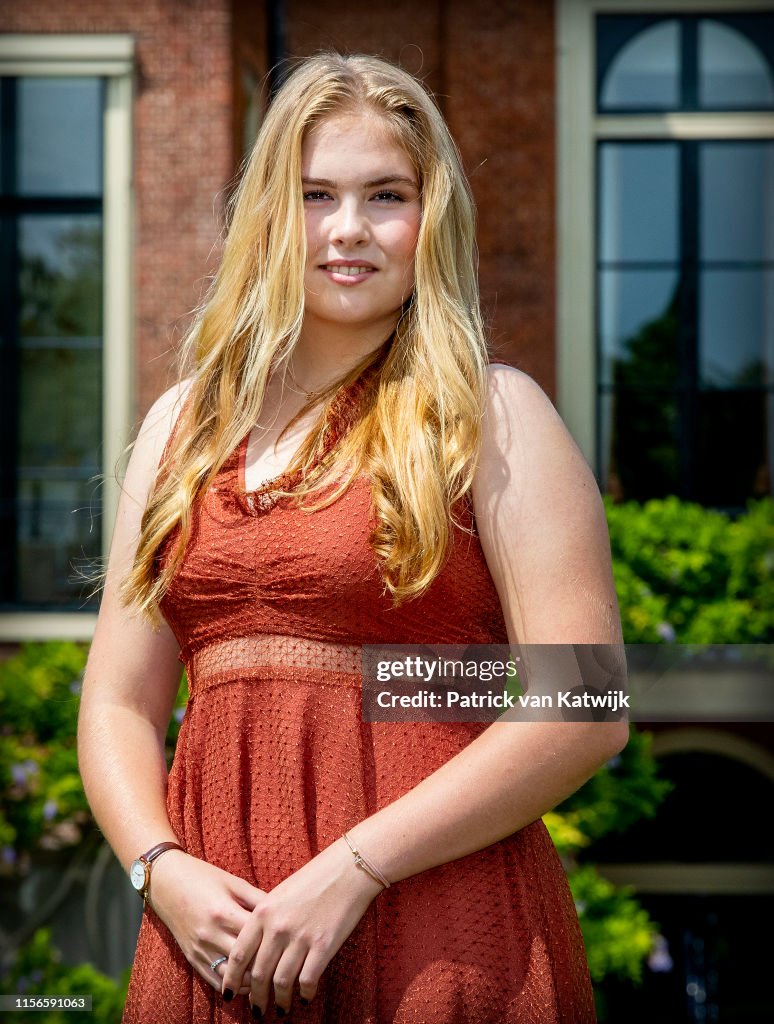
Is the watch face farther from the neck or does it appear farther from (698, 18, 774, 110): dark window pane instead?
(698, 18, 774, 110): dark window pane

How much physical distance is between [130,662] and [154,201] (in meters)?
5.09

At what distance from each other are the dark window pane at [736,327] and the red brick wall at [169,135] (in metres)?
3.16

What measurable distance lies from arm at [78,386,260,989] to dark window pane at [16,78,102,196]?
17.4 feet

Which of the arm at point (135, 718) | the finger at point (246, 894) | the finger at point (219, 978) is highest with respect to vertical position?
the arm at point (135, 718)

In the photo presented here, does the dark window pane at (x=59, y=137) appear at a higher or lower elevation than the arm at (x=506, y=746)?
higher

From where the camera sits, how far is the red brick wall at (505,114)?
7.23 meters

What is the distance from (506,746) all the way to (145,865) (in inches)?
18.9

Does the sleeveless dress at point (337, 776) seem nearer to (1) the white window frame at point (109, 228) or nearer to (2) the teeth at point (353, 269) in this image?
(2) the teeth at point (353, 269)

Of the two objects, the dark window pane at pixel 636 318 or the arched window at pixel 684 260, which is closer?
the arched window at pixel 684 260

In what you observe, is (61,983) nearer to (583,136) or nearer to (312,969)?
(312,969)

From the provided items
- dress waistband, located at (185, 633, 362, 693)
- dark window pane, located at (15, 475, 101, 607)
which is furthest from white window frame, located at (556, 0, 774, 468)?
dress waistband, located at (185, 633, 362, 693)

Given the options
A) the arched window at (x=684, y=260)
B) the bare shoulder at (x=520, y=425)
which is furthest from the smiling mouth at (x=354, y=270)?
the arched window at (x=684, y=260)

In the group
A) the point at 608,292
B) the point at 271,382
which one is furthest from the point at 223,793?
the point at 608,292

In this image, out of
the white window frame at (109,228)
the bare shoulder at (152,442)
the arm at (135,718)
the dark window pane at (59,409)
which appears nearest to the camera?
the arm at (135,718)
